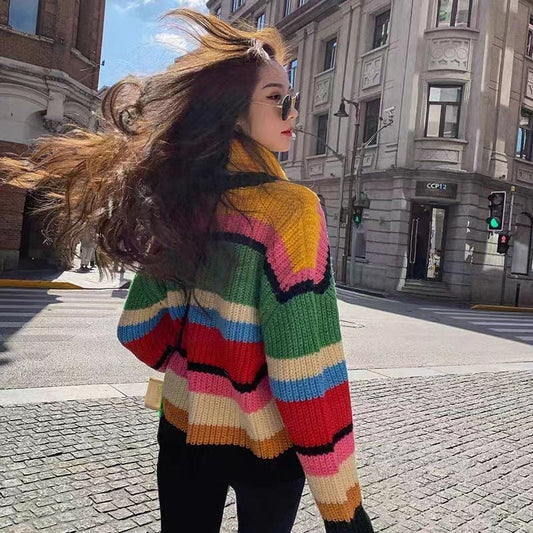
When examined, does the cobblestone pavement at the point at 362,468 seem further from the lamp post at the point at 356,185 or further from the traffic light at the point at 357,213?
the lamp post at the point at 356,185

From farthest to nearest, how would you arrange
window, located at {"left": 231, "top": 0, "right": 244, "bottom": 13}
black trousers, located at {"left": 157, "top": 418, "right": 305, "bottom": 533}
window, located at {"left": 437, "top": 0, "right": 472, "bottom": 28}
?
window, located at {"left": 231, "top": 0, "right": 244, "bottom": 13} < window, located at {"left": 437, "top": 0, "right": 472, "bottom": 28} < black trousers, located at {"left": 157, "top": 418, "right": 305, "bottom": 533}

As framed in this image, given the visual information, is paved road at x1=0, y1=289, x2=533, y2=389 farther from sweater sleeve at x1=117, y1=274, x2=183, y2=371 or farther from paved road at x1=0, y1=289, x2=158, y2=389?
sweater sleeve at x1=117, y1=274, x2=183, y2=371

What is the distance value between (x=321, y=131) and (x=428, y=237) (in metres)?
8.55

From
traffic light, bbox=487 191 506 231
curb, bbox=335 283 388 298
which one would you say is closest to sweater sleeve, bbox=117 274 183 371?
traffic light, bbox=487 191 506 231

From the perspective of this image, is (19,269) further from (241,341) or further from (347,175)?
(241,341)

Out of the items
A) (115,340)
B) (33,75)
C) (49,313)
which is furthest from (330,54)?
(115,340)

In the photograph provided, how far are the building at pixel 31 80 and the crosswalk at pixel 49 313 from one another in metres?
3.82

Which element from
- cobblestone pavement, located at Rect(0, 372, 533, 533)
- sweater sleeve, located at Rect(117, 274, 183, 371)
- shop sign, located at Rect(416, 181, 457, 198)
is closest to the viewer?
sweater sleeve, located at Rect(117, 274, 183, 371)

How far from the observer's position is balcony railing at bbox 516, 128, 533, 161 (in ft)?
73.6

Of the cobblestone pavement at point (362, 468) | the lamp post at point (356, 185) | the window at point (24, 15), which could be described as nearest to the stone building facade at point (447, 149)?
the lamp post at point (356, 185)

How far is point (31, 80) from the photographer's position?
606 inches

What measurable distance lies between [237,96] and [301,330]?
631 mm

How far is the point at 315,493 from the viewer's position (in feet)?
4.21

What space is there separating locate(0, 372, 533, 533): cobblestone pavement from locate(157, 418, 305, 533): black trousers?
1.25 meters
